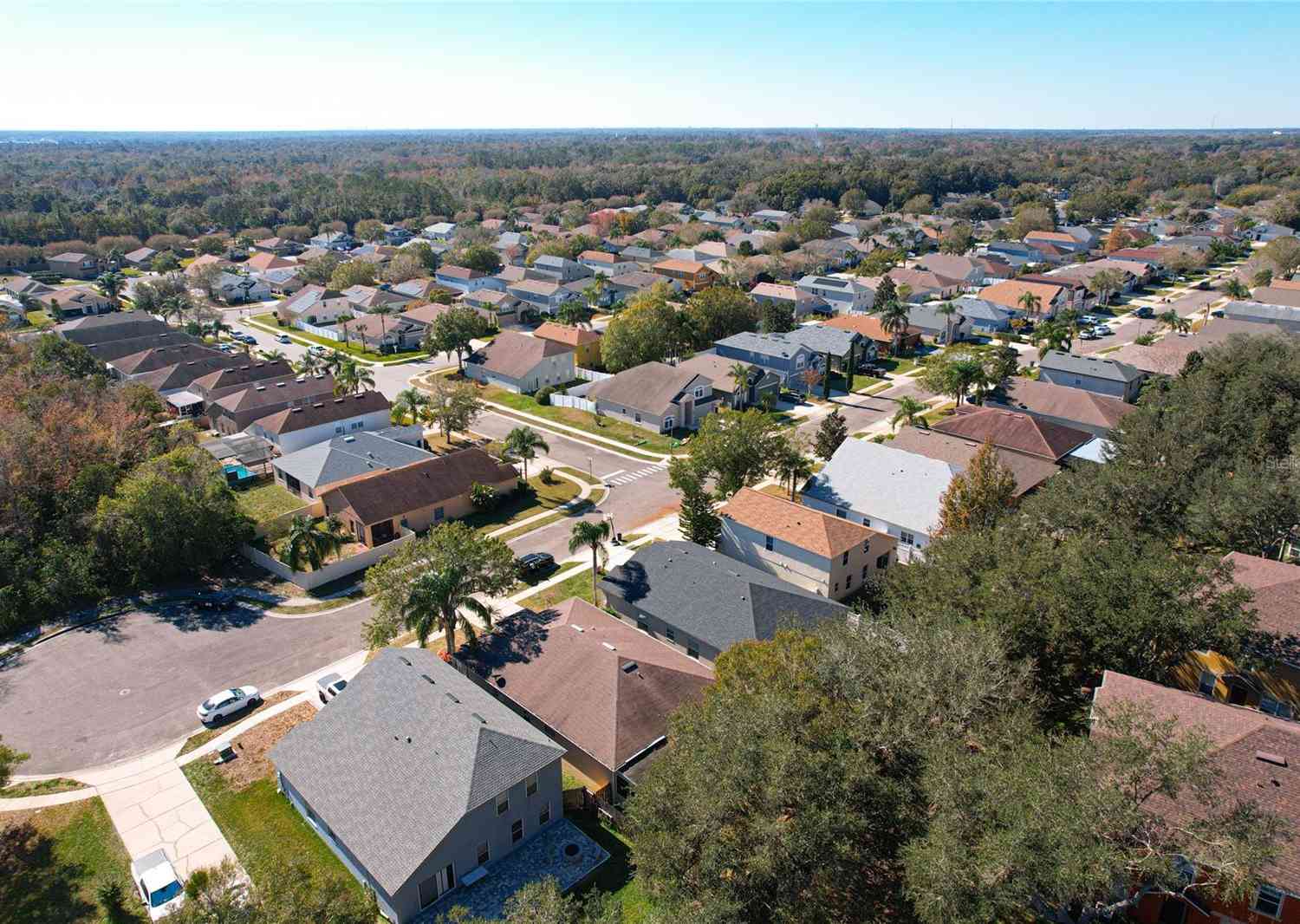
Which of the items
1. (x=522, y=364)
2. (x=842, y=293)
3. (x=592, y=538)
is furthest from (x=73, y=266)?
(x=592, y=538)

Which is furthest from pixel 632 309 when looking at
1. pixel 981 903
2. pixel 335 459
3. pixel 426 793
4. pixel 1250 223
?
pixel 1250 223

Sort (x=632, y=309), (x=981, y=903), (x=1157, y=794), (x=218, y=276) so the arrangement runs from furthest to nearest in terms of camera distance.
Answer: (x=218, y=276) → (x=632, y=309) → (x=1157, y=794) → (x=981, y=903)

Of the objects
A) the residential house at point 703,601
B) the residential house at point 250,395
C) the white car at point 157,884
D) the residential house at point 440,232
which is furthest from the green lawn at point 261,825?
the residential house at point 440,232

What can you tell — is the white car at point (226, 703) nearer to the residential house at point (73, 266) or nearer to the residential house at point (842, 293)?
the residential house at point (842, 293)

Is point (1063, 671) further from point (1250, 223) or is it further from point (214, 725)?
point (1250, 223)

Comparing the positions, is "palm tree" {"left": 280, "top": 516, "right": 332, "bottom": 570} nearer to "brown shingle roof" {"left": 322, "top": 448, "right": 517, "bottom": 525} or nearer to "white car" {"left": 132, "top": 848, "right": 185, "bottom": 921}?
"brown shingle roof" {"left": 322, "top": 448, "right": 517, "bottom": 525}

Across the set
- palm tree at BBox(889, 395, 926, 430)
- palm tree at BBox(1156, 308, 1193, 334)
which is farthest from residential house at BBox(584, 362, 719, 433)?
palm tree at BBox(1156, 308, 1193, 334)

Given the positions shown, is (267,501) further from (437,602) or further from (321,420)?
(437,602)
